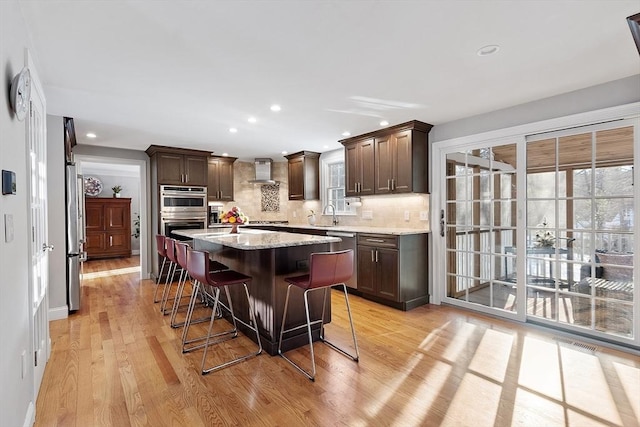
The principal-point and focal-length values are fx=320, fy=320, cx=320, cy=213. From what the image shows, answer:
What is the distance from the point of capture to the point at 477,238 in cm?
394

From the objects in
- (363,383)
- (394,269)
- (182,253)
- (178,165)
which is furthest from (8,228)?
(178,165)

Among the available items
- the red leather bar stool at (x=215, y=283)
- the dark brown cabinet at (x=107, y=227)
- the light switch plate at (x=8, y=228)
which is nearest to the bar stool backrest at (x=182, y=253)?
the red leather bar stool at (x=215, y=283)

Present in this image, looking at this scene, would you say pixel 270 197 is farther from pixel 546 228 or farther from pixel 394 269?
pixel 546 228

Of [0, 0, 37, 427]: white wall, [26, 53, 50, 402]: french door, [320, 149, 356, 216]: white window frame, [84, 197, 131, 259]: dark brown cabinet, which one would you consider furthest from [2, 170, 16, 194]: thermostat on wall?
[84, 197, 131, 259]: dark brown cabinet

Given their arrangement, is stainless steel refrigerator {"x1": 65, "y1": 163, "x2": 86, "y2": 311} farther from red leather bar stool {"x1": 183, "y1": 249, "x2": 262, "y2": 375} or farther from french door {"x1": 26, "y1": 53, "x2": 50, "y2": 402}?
red leather bar stool {"x1": 183, "y1": 249, "x2": 262, "y2": 375}

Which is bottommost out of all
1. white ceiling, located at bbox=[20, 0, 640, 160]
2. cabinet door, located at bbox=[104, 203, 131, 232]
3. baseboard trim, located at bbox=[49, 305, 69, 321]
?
baseboard trim, located at bbox=[49, 305, 69, 321]

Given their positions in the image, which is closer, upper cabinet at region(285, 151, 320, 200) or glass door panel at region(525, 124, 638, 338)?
glass door panel at region(525, 124, 638, 338)

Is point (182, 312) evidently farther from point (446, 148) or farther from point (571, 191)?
point (571, 191)

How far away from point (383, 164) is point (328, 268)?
8.14ft

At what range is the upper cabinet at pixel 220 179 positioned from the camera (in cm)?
639

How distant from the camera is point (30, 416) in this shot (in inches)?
71.2

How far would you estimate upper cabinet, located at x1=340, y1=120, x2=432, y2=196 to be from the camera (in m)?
4.16

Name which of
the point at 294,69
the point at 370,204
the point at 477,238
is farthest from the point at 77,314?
the point at 477,238

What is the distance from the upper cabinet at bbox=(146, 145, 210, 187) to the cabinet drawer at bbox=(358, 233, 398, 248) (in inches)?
129
